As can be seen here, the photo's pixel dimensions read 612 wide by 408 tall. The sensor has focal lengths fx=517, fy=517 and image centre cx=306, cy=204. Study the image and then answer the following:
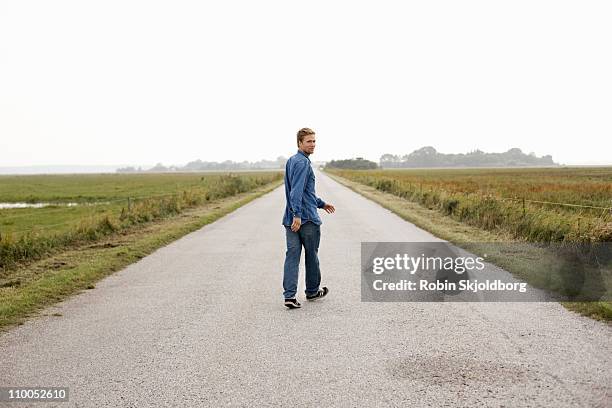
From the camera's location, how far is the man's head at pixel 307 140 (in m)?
6.33

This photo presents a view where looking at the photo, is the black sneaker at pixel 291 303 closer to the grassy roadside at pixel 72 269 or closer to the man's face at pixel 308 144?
the man's face at pixel 308 144

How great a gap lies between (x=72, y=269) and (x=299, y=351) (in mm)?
6006

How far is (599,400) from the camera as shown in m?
3.55

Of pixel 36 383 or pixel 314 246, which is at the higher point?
pixel 314 246

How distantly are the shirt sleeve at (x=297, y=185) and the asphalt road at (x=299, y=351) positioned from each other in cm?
125

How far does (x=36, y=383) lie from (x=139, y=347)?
3.33 feet

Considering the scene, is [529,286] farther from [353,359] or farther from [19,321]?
[19,321]

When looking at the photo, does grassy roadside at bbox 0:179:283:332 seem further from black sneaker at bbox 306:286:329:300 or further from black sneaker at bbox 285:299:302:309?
black sneaker at bbox 306:286:329:300

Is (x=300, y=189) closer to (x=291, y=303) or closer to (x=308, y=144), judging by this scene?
(x=308, y=144)

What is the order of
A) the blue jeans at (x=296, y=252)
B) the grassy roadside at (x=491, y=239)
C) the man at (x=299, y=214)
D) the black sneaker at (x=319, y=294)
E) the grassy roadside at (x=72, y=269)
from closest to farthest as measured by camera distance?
the grassy roadside at (x=491, y=239) → the man at (x=299, y=214) → the blue jeans at (x=296, y=252) → the grassy roadside at (x=72, y=269) → the black sneaker at (x=319, y=294)

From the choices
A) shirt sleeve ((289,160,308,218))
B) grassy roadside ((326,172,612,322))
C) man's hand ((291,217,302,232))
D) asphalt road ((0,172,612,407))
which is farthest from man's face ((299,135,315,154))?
grassy roadside ((326,172,612,322))

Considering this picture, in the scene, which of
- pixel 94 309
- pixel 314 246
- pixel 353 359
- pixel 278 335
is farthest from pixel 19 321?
pixel 353 359

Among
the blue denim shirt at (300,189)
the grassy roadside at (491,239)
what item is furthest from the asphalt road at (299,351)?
the blue denim shirt at (300,189)

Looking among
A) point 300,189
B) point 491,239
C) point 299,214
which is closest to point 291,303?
point 299,214
